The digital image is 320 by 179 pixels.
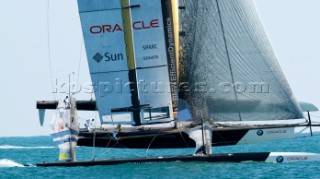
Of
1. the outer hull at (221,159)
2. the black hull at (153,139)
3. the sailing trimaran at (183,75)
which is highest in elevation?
the sailing trimaran at (183,75)

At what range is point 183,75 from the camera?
1581 inches

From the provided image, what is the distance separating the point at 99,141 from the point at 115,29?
5415 mm

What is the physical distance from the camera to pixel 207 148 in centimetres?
3788

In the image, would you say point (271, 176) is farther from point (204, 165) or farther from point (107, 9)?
point (107, 9)

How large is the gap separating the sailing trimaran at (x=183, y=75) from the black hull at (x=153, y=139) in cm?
5

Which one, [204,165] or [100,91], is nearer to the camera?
[204,165]

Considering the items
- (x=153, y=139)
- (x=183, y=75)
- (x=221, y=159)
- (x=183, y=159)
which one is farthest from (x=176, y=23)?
(x=221, y=159)

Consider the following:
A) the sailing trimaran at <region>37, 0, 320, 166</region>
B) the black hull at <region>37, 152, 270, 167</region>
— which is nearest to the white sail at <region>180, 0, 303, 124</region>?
the sailing trimaran at <region>37, 0, 320, 166</region>

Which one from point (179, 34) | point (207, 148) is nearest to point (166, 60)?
point (179, 34)

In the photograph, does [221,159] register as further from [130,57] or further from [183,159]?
[130,57]

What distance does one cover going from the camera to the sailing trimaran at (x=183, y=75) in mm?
38531

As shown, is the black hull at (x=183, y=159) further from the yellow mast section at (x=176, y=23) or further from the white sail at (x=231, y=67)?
the yellow mast section at (x=176, y=23)

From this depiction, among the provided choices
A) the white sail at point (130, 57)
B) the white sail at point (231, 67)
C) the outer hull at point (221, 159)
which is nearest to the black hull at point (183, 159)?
the outer hull at point (221, 159)

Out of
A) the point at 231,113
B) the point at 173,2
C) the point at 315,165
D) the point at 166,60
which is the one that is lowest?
the point at 315,165
